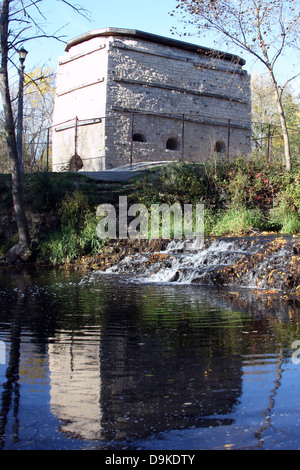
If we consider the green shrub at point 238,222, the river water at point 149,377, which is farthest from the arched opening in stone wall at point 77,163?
the river water at point 149,377

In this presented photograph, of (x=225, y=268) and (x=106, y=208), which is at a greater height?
(x=106, y=208)

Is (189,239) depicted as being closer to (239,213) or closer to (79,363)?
(239,213)

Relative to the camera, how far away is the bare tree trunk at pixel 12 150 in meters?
12.1

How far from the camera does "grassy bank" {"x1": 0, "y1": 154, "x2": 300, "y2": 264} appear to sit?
13.1m

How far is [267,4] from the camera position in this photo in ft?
52.9

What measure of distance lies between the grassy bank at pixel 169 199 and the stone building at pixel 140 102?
458 cm

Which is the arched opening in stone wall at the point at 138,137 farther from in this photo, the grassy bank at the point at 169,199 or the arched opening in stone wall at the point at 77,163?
the grassy bank at the point at 169,199

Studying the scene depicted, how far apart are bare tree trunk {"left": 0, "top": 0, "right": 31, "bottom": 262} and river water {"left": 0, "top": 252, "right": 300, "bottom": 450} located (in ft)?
23.0

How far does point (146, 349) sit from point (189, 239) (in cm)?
809

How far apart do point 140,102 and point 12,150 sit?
10.3 metres

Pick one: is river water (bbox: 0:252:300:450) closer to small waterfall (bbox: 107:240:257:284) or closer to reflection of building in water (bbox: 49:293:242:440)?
reflection of building in water (bbox: 49:293:242:440)
